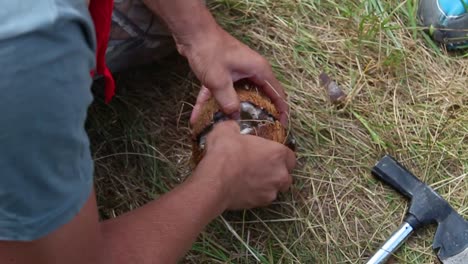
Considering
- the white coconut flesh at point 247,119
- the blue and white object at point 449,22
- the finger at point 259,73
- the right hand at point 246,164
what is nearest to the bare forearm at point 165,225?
the right hand at point 246,164

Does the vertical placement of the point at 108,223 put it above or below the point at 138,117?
above

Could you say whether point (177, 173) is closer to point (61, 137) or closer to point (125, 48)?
point (125, 48)

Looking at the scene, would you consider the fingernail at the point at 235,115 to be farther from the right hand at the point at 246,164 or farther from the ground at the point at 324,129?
the ground at the point at 324,129

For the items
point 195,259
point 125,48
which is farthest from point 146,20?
point 195,259

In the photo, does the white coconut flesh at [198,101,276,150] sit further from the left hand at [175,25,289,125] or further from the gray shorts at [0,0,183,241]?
the gray shorts at [0,0,183,241]

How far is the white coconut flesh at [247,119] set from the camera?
66.6 inches

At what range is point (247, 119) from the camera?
1.71 metres

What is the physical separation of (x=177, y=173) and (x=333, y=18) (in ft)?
2.38

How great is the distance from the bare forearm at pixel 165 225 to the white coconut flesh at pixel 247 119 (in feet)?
0.71

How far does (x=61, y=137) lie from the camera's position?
3.23ft

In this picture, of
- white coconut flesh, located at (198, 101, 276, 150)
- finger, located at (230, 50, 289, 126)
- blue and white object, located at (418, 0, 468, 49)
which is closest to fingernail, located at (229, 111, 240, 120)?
white coconut flesh, located at (198, 101, 276, 150)

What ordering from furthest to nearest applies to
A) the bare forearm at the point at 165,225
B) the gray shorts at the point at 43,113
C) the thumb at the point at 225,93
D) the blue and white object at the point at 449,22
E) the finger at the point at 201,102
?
the blue and white object at the point at 449,22, the finger at the point at 201,102, the thumb at the point at 225,93, the bare forearm at the point at 165,225, the gray shorts at the point at 43,113

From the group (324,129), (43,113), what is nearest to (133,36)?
(324,129)

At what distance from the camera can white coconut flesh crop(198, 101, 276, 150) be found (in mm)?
1690
